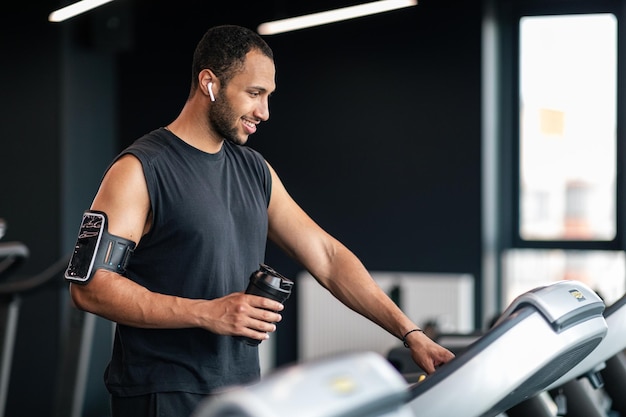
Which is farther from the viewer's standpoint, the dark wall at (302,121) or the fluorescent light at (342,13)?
the dark wall at (302,121)

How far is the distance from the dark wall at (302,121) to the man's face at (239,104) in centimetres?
426

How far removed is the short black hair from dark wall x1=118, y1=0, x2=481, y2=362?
4431 millimetres

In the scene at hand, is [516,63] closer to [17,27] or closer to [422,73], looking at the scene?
[422,73]

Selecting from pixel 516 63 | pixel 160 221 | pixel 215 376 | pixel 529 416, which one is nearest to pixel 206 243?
pixel 160 221

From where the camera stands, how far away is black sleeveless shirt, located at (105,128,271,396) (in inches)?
75.6

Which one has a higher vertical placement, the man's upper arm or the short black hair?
the short black hair

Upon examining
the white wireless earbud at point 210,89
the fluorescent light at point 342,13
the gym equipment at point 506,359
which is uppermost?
the fluorescent light at point 342,13

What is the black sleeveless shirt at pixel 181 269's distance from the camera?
75.6 inches

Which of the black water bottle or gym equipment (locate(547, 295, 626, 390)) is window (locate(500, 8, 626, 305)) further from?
the black water bottle

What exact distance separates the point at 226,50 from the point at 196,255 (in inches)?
17.2

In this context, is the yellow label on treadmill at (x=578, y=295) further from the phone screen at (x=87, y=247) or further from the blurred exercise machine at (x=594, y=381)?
the phone screen at (x=87, y=247)

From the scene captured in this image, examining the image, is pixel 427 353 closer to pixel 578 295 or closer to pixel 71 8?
pixel 578 295

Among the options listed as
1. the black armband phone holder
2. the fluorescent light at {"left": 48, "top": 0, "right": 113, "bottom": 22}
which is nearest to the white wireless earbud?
the black armband phone holder

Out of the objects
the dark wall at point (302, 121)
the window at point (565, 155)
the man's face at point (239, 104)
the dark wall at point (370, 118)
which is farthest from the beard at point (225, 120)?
the window at point (565, 155)
